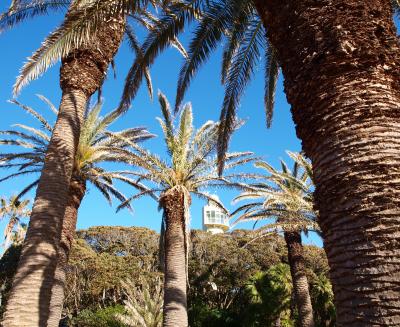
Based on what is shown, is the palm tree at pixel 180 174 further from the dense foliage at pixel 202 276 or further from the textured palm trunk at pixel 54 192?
the dense foliage at pixel 202 276

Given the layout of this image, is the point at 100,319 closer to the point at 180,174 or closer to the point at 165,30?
the point at 180,174

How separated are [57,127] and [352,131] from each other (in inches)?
266

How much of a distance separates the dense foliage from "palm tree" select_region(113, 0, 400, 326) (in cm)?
2192

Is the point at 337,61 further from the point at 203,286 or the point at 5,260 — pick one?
the point at 5,260

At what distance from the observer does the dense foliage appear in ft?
82.0

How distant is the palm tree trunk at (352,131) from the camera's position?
2451 mm

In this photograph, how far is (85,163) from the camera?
14.6 metres

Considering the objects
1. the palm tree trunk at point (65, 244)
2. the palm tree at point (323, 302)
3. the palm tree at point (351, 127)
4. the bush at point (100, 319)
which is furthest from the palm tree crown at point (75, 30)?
the palm tree at point (323, 302)

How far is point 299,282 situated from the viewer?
728 inches

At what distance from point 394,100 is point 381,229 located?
105 centimetres

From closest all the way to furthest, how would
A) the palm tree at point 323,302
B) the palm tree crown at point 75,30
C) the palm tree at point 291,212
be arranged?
the palm tree crown at point 75,30, the palm tree at point 291,212, the palm tree at point 323,302

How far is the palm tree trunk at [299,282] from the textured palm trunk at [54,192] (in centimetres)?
1263

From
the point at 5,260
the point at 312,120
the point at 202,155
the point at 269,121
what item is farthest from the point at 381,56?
the point at 5,260

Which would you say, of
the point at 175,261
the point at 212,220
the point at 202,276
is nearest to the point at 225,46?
the point at 175,261
